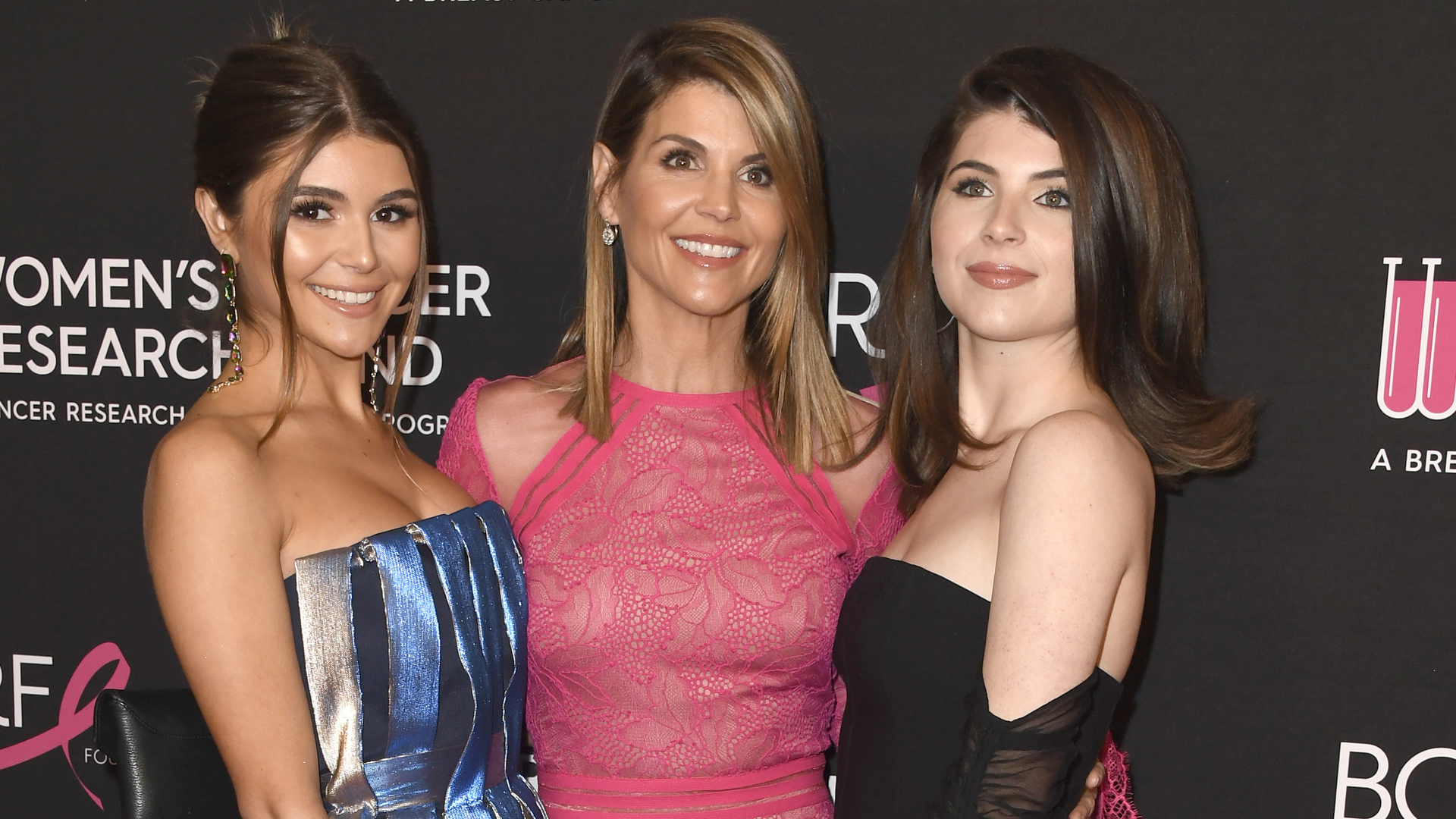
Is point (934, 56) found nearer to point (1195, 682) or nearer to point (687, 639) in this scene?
point (687, 639)

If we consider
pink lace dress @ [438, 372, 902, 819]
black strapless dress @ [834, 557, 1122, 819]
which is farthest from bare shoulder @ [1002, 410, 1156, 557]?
pink lace dress @ [438, 372, 902, 819]

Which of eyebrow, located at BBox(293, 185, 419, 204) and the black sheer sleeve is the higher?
eyebrow, located at BBox(293, 185, 419, 204)

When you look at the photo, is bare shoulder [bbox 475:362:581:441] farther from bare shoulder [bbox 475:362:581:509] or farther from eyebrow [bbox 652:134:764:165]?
eyebrow [bbox 652:134:764:165]

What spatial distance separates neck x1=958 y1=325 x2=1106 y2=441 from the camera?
1586mm

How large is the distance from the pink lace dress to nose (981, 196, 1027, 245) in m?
0.56

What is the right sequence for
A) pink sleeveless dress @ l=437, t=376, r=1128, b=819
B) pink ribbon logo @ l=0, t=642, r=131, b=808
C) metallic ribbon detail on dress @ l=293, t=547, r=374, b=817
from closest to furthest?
metallic ribbon detail on dress @ l=293, t=547, r=374, b=817 → pink sleeveless dress @ l=437, t=376, r=1128, b=819 → pink ribbon logo @ l=0, t=642, r=131, b=808

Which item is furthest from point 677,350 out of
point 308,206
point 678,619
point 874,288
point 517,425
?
point 308,206

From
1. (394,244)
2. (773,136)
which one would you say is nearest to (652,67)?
(773,136)

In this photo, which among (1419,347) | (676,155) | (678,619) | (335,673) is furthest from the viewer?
(1419,347)

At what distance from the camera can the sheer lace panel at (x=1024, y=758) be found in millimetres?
1338

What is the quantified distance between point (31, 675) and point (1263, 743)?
304cm

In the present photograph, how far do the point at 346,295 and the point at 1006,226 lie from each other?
38.3 inches

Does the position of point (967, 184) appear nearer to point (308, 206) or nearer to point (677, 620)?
point (677, 620)

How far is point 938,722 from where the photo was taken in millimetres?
1472
